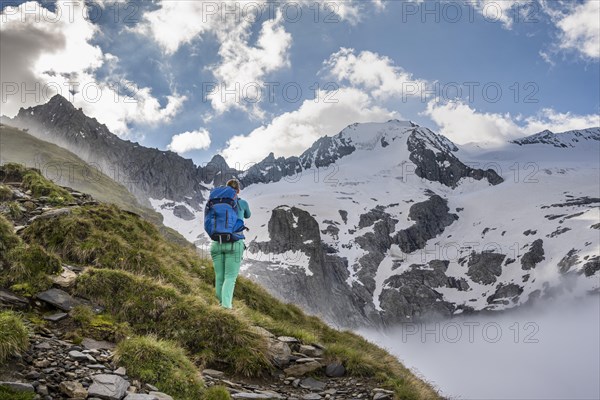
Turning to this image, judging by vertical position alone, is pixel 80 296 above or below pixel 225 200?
below

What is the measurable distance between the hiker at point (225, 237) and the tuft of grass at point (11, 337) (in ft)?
18.2

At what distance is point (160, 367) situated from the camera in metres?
7.68

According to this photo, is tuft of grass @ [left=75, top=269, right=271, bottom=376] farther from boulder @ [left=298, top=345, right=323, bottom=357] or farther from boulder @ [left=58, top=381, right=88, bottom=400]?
boulder @ [left=58, top=381, right=88, bottom=400]

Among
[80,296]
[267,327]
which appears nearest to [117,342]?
[80,296]

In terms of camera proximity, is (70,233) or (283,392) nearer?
(283,392)

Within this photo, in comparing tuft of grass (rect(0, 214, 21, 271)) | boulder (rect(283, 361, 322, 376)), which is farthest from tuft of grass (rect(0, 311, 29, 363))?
boulder (rect(283, 361, 322, 376))

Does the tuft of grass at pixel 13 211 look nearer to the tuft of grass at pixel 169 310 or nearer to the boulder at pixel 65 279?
the tuft of grass at pixel 169 310

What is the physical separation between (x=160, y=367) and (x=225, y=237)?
198 inches

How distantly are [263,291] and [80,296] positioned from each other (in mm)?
9785

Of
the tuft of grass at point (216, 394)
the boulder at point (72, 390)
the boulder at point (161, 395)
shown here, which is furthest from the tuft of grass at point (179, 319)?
the boulder at point (72, 390)

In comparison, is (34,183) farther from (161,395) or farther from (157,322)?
(161,395)

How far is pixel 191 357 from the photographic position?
9102 mm

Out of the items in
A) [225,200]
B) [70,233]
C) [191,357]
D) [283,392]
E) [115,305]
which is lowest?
[283,392]

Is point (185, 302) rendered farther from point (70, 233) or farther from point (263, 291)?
point (263, 291)
